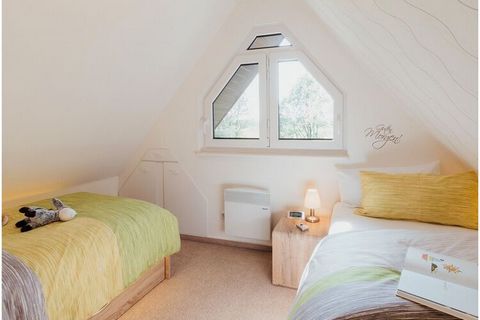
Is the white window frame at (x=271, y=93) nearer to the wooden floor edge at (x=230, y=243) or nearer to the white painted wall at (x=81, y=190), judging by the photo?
the wooden floor edge at (x=230, y=243)

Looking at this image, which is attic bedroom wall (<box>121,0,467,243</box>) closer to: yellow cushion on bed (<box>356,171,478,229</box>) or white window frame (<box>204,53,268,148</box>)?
white window frame (<box>204,53,268,148</box>)

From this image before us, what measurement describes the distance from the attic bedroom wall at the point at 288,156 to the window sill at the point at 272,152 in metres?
0.04

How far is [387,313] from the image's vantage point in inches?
32.4

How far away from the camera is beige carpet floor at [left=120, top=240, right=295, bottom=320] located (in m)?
1.83

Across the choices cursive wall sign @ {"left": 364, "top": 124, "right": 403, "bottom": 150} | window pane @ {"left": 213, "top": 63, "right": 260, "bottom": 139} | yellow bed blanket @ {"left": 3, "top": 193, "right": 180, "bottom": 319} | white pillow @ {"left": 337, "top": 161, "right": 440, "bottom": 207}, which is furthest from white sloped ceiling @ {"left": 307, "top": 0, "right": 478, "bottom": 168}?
yellow bed blanket @ {"left": 3, "top": 193, "right": 180, "bottom": 319}

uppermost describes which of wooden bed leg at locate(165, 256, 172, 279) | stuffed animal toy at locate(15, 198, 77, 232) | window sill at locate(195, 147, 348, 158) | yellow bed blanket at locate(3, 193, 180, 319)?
window sill at locate(195, 147, 348, 158)

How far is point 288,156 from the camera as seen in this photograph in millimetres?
2547

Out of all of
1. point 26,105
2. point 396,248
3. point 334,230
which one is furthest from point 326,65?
point 26,105

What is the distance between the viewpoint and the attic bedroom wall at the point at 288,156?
2.23 meters

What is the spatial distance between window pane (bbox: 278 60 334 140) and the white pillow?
0.41 meters

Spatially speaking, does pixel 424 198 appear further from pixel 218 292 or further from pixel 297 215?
pixel 218 292

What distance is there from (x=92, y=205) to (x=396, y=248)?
6.87 feet

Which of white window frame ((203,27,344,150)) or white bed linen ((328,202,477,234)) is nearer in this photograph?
white bed linen ((328,202,477,234))

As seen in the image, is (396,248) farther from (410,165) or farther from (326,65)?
(326,65)
